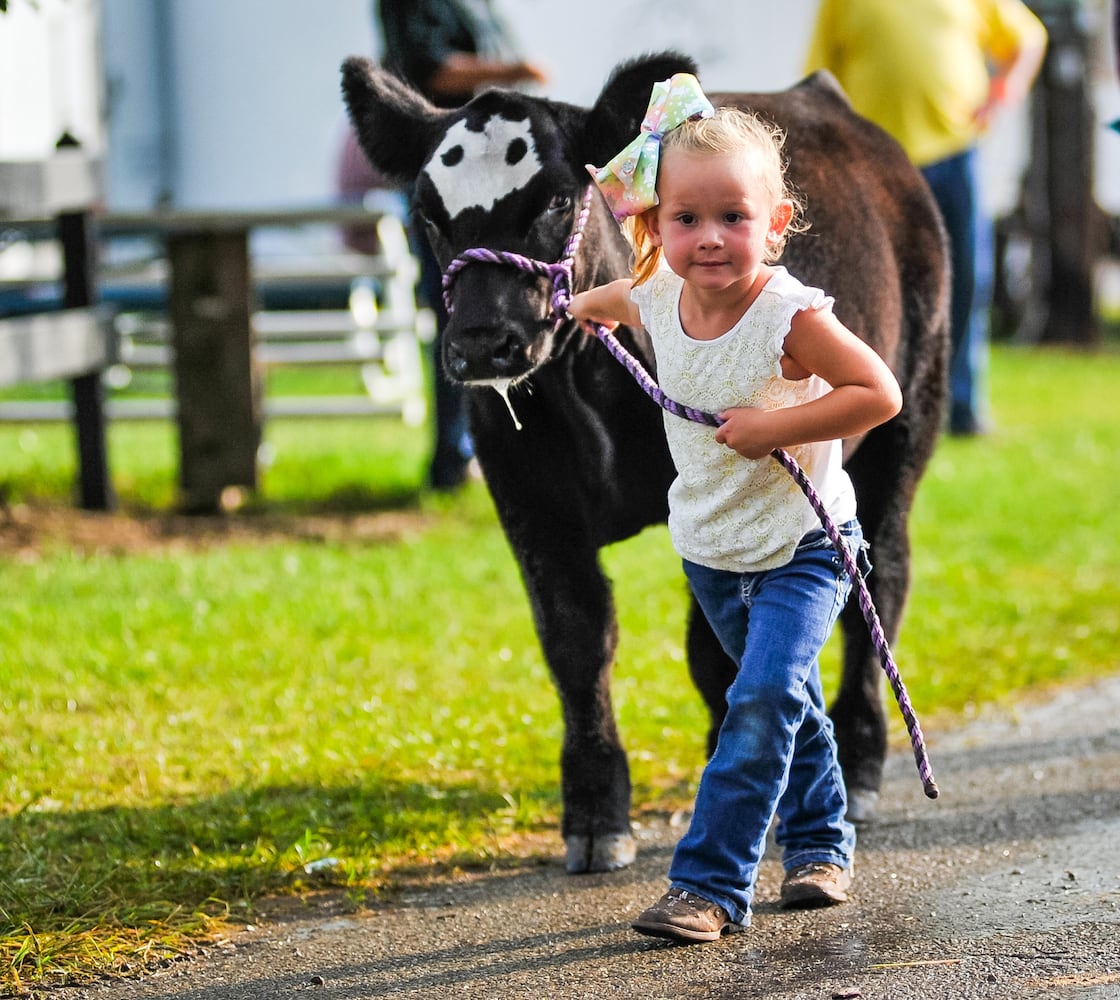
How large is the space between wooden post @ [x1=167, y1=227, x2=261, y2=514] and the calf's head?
452cm

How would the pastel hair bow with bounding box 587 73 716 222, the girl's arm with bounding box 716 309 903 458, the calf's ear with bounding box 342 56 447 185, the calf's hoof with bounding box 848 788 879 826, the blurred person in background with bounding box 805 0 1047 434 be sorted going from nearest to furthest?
the girl's arm with bounding box 716 309 903 458
the pastel hair bow with bounding box 587 73 716 222
the calf's ear with bounding box 342 56 447 185
the calf's hoof with bounding box 848 788 879 826
the blurred person in background with bounding box 805 0 1047 434

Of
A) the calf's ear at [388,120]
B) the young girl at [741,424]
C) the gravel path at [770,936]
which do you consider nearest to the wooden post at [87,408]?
the calf's ear at [388,120]

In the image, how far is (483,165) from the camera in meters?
3.67

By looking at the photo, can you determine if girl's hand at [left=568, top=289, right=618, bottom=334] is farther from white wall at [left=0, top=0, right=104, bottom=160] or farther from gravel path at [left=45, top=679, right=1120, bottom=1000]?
white wall at [left=0, top=0, right=104, bottom=160]

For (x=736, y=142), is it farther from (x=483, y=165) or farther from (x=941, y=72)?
(x=941, y=72)

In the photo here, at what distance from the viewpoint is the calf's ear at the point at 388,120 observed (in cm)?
397

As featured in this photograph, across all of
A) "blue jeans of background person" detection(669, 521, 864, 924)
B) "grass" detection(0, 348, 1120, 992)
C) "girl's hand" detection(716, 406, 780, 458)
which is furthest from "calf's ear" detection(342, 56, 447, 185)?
"grass" detection(0, 348, 1120, 992)

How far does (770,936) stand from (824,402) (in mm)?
1080

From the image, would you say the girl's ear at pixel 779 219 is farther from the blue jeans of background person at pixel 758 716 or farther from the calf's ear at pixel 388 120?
the calf's ear at pixel 388 120

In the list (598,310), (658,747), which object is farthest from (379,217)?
(598,310)

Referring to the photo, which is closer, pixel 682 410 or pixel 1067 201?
pixel 682 410

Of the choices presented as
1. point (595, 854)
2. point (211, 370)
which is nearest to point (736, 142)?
point (595, 854)

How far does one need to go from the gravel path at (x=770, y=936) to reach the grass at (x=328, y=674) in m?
0.18

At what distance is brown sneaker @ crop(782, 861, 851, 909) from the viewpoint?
11.7 ft
